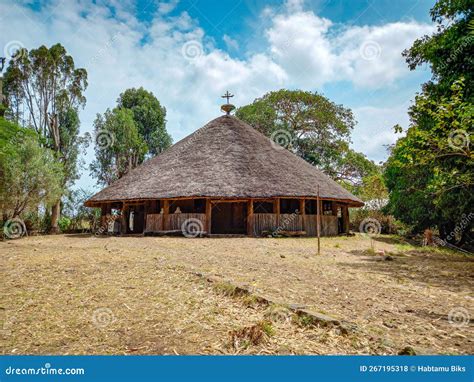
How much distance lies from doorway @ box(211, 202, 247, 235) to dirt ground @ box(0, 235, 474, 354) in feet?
38.2

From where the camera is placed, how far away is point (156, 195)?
59.0ft

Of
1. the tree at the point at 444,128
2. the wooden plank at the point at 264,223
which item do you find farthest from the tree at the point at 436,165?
the wooden plank at the point at 264,223

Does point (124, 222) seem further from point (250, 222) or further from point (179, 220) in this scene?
point (250, 222)

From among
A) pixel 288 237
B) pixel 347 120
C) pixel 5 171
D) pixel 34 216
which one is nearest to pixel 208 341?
pixel 288 237

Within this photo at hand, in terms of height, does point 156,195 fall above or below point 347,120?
below

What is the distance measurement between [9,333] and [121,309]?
4.14 feet

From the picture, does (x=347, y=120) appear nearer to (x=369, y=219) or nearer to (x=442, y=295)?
(x=369, y=219)

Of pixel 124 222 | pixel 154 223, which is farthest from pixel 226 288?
pixel 124 222

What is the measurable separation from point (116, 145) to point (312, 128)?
2107cm

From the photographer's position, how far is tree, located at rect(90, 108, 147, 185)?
116 feet

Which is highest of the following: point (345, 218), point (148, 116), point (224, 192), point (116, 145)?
point (148, 116)

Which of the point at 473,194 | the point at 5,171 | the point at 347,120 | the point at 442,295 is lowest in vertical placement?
the point at 442,295

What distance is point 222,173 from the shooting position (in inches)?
742

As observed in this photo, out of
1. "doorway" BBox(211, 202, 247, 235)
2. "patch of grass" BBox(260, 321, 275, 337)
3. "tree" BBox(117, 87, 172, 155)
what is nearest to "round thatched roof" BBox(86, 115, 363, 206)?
"doorway" BBox(211, 202, 247, 235)
